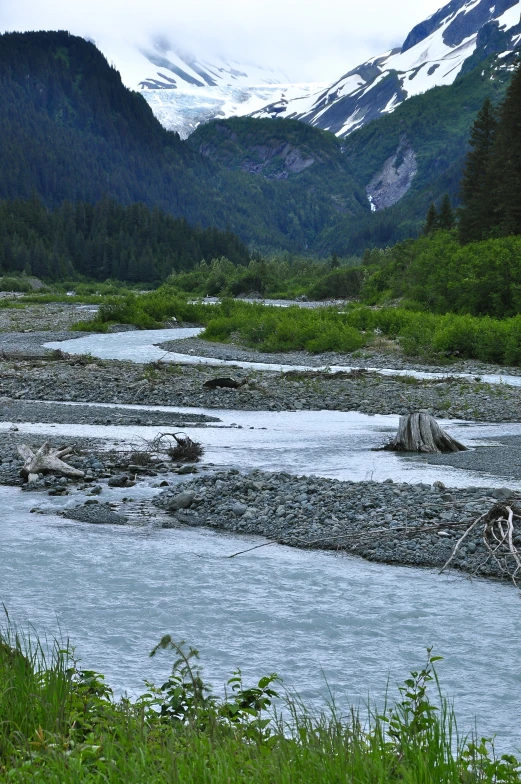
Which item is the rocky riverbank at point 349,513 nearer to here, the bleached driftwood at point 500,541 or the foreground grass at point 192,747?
the bleached driftwood at point 500,541

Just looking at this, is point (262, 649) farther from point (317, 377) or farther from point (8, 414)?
point (317, 377)

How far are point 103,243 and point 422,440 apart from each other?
440 ft

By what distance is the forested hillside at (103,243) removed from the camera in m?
130

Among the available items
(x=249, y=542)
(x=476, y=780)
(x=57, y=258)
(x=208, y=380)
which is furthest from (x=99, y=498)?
(x=57, y=258)

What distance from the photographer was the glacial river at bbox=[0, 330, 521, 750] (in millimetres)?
6809

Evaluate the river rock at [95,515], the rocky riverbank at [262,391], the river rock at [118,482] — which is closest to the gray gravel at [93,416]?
the rocky riverbank at [262,391]

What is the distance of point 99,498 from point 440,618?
6.42m

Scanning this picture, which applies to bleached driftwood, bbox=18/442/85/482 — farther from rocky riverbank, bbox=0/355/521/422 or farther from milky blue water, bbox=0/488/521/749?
rocky riverbank, bbox=0/355/521/422

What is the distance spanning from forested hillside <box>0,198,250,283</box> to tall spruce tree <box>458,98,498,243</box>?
7604cm

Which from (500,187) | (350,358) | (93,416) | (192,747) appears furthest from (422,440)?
(500,187)

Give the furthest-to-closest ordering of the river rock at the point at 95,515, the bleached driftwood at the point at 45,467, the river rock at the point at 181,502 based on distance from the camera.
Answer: the bleached driftwood at the point at 45,467, the river rock at the point at 181,502, the river rock at the point at 95,515

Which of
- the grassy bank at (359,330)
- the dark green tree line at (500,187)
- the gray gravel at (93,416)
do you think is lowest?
the gray gravel at (93,416)

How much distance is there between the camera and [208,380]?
2662 centimetres

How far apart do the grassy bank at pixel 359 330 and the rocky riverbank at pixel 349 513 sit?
2154 centimetres
